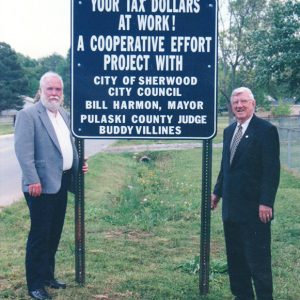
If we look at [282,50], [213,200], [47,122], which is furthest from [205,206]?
[282,50]

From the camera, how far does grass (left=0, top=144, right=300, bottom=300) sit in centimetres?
567

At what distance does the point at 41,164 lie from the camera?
16.9 feet

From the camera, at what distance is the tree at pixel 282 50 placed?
25.0 m

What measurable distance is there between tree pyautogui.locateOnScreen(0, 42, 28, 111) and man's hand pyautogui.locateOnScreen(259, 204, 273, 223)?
59928mm

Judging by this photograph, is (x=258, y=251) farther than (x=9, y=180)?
No

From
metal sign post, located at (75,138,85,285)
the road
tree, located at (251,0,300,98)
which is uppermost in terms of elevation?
tree, located at (251,0,300,98)

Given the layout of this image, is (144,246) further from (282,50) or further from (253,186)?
(282,50)

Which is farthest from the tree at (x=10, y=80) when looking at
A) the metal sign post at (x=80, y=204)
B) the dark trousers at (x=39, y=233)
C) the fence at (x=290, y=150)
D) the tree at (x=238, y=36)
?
the dark trousers at (x=39, y=233)

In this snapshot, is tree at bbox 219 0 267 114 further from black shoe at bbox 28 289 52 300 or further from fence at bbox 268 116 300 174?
black shoe at bbox 28 289 52 300

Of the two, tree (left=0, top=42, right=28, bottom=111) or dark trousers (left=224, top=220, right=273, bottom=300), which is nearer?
dark trousers (left=224, top=220, right=273, bottom=300)

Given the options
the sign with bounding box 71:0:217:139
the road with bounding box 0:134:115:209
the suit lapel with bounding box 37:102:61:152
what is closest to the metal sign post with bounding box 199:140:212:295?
the sign with bounding box 71:0:217:139

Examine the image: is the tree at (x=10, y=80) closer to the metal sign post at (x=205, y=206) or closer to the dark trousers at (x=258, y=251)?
the metal sign post at (x=205, y=206)

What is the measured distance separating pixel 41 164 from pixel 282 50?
22.4 meters

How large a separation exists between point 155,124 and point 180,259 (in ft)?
7.14
